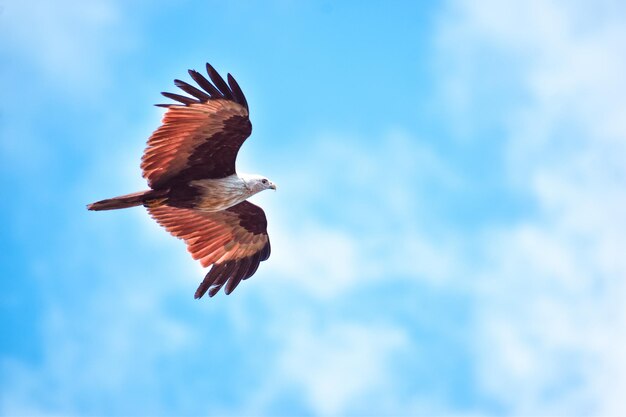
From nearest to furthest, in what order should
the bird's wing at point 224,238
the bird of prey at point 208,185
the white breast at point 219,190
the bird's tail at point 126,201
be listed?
1. the bird's tail at point 126,201
2. the bird of prey at point 208,185
3. the white breast at point 219,190
4. the bird's wing at point 224,238

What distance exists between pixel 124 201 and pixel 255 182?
2.38 m

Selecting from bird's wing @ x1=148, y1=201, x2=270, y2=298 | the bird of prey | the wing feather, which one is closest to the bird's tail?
the bird of prey

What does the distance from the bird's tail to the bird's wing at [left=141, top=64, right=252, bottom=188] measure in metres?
0.22

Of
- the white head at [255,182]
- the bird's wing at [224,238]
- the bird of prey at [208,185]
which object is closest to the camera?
the bird of prey at [208,185]

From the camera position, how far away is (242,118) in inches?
635

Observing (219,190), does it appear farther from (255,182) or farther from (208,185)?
(255,182)

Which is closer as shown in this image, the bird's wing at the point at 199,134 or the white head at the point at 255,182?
the bird's wing at the point at 199,134

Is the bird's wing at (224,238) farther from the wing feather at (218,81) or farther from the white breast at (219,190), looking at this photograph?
the wing feather at (218,81)

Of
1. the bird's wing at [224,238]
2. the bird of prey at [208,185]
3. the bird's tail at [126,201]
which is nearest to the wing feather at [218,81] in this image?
the bird of prey at [208,185]

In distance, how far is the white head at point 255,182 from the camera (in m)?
17.1

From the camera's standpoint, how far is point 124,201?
52.4 feet

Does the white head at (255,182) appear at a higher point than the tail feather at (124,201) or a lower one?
higher

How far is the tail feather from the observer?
15625mm

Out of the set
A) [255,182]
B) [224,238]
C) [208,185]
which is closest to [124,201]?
[208,185]
